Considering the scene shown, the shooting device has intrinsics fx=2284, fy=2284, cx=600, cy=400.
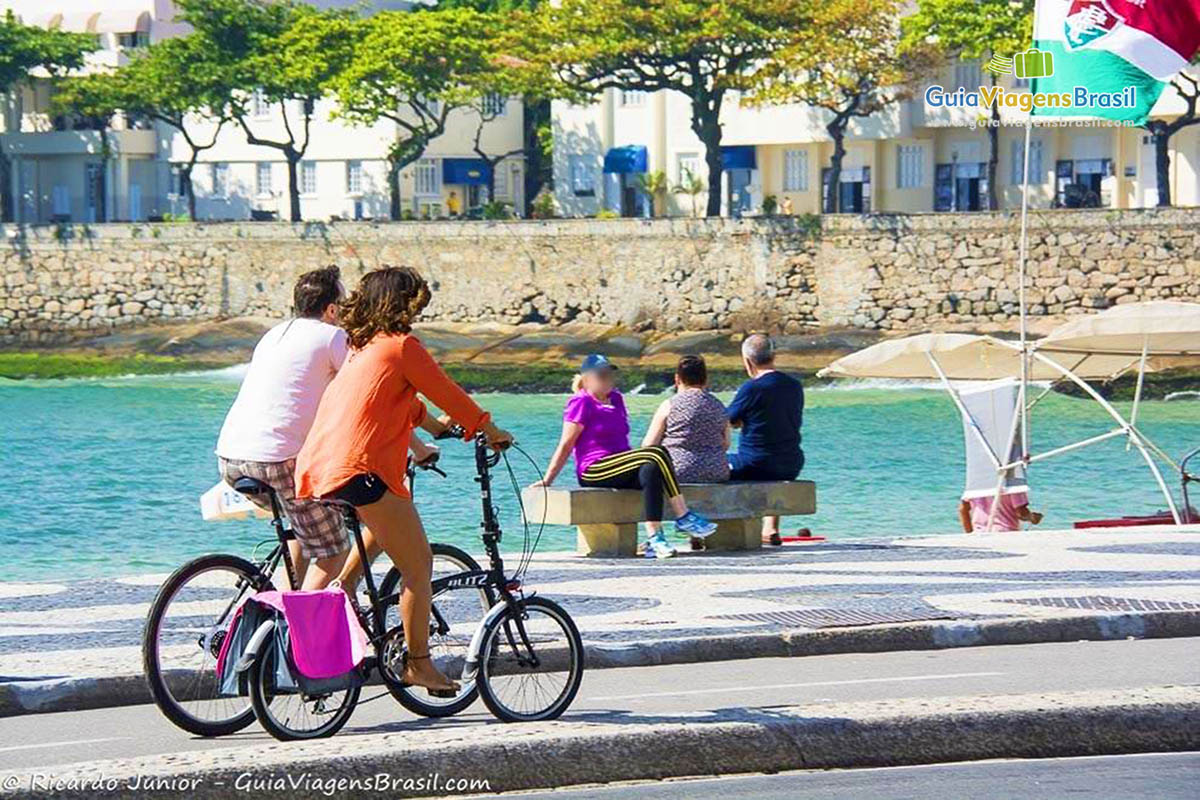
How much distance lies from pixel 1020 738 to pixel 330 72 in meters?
65.8

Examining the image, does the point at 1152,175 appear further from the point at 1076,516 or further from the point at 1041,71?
the point at 1041,71

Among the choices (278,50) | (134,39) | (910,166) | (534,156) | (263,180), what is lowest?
(263,180)

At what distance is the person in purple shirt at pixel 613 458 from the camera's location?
15391mm

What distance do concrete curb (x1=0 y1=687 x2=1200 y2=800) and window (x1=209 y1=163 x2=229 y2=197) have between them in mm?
74487

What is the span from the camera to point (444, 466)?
43.8 metres

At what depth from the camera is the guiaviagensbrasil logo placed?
22117 mm

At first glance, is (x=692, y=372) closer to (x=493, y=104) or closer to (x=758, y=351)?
(x=758, y=351)

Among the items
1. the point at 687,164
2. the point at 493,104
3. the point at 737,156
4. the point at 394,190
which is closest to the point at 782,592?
the point at 737,156

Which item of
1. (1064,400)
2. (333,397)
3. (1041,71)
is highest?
(1041,71)

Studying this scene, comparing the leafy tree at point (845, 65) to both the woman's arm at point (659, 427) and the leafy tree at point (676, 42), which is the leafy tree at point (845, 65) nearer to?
the leafy tree at point (676, 42)

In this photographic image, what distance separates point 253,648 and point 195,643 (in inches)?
Result: 16.9

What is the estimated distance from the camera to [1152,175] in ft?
221

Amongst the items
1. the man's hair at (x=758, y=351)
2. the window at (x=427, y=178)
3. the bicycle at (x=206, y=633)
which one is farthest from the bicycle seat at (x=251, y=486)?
the window at (x=427, y=178)

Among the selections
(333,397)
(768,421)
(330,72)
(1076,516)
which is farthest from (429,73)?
(333,397)
